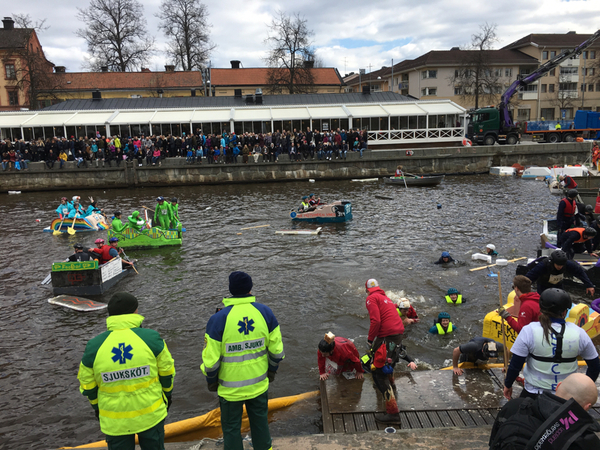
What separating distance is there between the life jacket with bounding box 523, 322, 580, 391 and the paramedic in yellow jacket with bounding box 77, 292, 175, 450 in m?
3.16

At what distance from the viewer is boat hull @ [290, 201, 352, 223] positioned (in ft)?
62.2

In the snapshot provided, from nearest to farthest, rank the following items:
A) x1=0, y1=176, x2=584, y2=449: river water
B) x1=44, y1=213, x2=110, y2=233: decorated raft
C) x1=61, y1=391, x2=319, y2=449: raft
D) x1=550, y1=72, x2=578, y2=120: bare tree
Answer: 1. x1=61, y1=391, x2=319, y2=449: raft
2. x1=0, y1=176, x2=584, y2=449: river water
3. x1=44, y1=213, x2=110, y2=233: decorated raft
4. x1=550, y1=72, x2=578, y2=120: bare tree

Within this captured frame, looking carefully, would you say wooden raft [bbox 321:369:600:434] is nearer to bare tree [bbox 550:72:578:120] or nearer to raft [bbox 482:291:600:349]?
raft [bbox 482:291:600:349]

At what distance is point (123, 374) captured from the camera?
364 centimetres

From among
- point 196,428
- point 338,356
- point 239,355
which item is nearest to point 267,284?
point 338,356

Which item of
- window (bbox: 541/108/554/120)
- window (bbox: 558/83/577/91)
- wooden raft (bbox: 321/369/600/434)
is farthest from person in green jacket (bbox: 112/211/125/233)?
window (bbox: 558/83/577/91)

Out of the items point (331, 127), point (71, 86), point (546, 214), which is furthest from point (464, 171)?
point (71, 86)

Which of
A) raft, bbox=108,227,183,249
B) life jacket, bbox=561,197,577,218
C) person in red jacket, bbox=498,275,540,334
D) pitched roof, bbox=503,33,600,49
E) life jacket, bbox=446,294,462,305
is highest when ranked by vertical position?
pitched roof, bbox=503,33,600,49

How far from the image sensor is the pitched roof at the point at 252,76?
57500 millimetres

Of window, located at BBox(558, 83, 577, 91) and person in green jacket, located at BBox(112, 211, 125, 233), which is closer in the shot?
person in green jacket, located at BBox(112, 211, 125, 233)

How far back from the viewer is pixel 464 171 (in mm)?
33781

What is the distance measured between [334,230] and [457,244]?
15.8ft

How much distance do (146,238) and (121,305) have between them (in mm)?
12996

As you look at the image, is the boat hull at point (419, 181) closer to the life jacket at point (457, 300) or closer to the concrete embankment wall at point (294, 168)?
the concrete embankment wall at point (294, 168)
